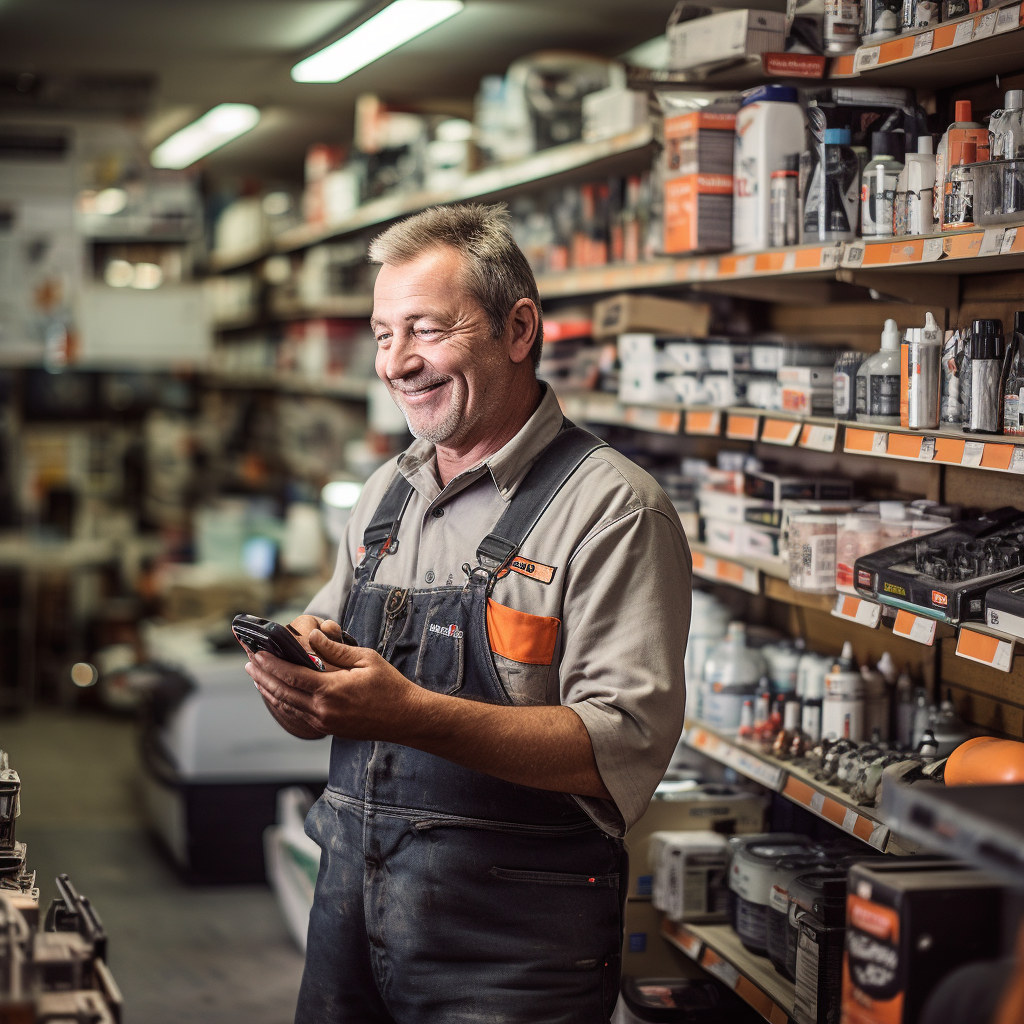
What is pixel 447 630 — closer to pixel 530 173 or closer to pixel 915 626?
pixel 915 626

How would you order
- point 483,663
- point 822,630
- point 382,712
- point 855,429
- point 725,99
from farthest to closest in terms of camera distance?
point 822,630 < point 725,99 < point 855,429 < point 483,663 < point 382,712

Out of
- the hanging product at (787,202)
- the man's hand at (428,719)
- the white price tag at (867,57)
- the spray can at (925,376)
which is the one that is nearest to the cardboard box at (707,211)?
the hanging product at (787,202)

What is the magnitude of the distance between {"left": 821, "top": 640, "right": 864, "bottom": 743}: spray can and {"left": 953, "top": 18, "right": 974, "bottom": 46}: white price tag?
1312 mm

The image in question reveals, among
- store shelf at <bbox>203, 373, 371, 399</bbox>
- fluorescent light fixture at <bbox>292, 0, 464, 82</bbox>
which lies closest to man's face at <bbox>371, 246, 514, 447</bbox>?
fluorescent light fixture at <bbox>292, 0, 464, 82</bbox>

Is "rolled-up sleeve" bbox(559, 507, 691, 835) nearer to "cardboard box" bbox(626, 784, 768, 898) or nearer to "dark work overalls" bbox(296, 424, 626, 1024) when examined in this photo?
"dark work overalls" bbox(296, 424, 626, 1024)

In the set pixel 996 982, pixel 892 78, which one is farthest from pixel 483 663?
pixel 892 78

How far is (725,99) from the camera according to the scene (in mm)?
3111

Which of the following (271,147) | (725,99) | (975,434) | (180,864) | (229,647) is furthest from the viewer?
(271,147)

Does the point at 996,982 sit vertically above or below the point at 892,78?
below

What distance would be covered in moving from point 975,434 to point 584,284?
203 centimetres

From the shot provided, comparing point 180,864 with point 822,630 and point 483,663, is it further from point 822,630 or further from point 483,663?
point 483,663

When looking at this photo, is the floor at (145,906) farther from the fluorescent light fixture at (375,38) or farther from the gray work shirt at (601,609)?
the fluorescent light fixture at (375,38)

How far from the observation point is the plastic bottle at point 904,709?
115 inches

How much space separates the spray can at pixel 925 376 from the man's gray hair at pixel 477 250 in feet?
2.75
